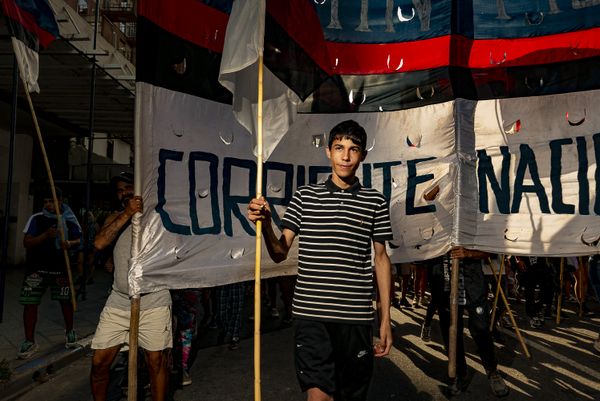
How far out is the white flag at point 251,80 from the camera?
3.21 metres

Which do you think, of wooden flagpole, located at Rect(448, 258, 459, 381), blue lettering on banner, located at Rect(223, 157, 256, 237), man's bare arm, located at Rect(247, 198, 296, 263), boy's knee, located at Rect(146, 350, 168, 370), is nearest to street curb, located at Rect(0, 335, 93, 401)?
boy's knee, located at Rect(146, 350, 168, 370)

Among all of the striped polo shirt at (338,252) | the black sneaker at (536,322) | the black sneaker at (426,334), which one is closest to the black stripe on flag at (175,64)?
the striped polo shirt at (338,252)

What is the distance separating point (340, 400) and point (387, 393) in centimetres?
195

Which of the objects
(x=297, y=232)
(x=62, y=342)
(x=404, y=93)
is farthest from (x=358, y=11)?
(x=62, y=342)

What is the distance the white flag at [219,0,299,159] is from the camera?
10.5ft

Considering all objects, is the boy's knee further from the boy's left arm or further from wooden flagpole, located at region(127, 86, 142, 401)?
the boy's left arm

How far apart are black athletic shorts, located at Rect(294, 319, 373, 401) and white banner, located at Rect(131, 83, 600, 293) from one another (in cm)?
112

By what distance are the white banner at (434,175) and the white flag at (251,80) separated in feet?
1.40

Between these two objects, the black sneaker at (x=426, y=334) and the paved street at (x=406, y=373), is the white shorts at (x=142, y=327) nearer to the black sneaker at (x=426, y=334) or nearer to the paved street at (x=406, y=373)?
the paved street at (x=406, y=373)

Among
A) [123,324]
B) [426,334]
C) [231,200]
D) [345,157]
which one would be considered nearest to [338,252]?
[345,157]

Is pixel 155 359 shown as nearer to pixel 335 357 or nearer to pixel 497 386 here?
pixel 335 357

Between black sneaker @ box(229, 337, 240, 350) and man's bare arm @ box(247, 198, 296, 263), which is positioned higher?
man's bare arm @ box(247, 198, 296, 263)

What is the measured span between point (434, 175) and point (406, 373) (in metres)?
2.18

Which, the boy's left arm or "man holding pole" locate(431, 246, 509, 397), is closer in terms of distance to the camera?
the boy's left arm
